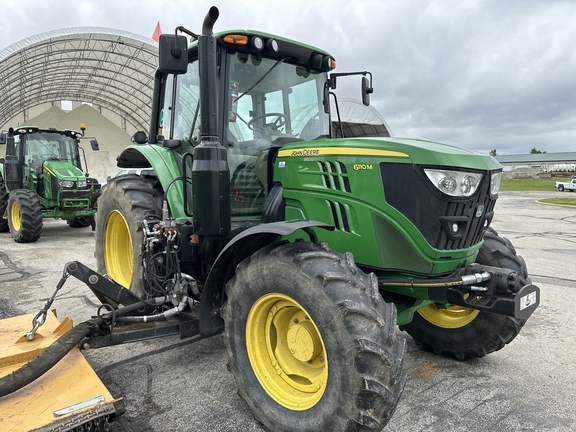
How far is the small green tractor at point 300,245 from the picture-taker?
222 cm

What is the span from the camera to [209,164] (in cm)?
290

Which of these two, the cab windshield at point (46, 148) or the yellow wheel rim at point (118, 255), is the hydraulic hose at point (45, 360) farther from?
the cab windshield at point (46, 148)

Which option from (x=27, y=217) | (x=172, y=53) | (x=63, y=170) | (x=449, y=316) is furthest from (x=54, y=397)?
(x=63, y=170)

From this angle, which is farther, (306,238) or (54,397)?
(306,238)

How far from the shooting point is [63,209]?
390 inches

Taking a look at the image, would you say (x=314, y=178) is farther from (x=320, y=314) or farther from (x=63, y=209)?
(x=63, y=209)

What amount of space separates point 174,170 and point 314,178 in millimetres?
1346

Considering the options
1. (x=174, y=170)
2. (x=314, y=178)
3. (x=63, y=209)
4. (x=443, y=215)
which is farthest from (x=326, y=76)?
(x=63, y=209)


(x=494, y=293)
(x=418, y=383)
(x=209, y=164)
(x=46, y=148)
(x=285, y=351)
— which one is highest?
(x=46, y=148)

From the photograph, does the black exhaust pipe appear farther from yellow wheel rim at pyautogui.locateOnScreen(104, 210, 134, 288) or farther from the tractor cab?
yellow wheel rim at pyautogui.locateOnScreen(104, 210, 134, 288)

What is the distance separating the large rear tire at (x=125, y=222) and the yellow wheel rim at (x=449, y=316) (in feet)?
7.72

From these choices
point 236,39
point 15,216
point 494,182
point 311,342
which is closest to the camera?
point 311,342

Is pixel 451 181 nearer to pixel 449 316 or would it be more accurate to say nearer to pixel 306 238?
pixel 306 238

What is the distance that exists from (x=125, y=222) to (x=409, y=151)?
268 cm
